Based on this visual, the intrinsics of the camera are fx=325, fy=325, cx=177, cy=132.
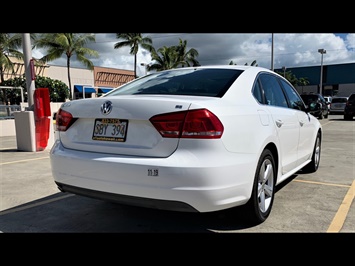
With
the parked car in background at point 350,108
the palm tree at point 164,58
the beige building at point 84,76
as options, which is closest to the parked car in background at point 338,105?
the parked car in background at point 350,108

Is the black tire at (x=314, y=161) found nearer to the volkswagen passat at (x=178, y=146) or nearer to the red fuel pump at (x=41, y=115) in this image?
the volkswagen passat at (x=178, y=146)

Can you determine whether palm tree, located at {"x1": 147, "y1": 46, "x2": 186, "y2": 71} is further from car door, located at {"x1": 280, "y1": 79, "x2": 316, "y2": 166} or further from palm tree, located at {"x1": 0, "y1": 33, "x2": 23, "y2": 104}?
car door, located at {"x1": 280, "y1": 79, "x2": 316, "y2": 166}

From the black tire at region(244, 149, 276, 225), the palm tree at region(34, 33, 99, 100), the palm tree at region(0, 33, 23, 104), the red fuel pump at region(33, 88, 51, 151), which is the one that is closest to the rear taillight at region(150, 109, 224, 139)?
the black tire at region(244, 149, 276, 225)

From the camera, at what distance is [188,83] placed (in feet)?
11.3

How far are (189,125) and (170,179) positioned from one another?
453 mm

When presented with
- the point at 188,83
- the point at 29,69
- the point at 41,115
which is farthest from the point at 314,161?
the point at 29,69

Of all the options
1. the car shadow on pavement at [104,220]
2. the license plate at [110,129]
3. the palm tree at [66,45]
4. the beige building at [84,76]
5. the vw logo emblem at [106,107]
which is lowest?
the car shadow on pavement at [104,220]

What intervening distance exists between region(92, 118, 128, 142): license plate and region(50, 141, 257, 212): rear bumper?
0.17 m

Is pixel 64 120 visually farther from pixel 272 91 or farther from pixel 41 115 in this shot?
pixel 41 115

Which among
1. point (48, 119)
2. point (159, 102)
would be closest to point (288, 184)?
point (159, 102)

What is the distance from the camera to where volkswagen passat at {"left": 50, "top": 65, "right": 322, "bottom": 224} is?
2.59 metres

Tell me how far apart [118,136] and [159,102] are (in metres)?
0.47

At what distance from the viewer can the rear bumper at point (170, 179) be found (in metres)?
2.55
